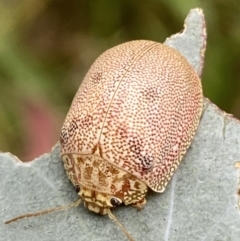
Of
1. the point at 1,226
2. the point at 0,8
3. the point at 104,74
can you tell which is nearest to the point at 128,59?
the point at 104,74

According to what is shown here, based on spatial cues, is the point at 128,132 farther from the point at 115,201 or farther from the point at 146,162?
the point at 115,201

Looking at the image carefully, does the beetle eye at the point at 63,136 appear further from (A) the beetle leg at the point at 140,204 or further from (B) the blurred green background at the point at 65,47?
(B) the blurred green background at the point at 65,47

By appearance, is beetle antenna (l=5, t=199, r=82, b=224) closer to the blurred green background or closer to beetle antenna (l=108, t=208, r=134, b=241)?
beetle antenna (l=108, t=208, r=134, b=241)

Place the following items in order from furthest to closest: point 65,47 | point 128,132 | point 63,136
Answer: point 65,47
point 63,136
point 128,132

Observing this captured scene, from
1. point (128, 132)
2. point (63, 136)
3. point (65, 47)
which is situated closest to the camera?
point (128, 132)

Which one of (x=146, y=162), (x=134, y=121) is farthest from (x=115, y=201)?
(x=134, y=121)

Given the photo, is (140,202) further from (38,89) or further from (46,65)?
(46,65)

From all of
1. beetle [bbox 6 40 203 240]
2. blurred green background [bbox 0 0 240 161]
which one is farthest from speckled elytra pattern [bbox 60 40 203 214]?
blurred green background [bbox 0 0 240 161]
